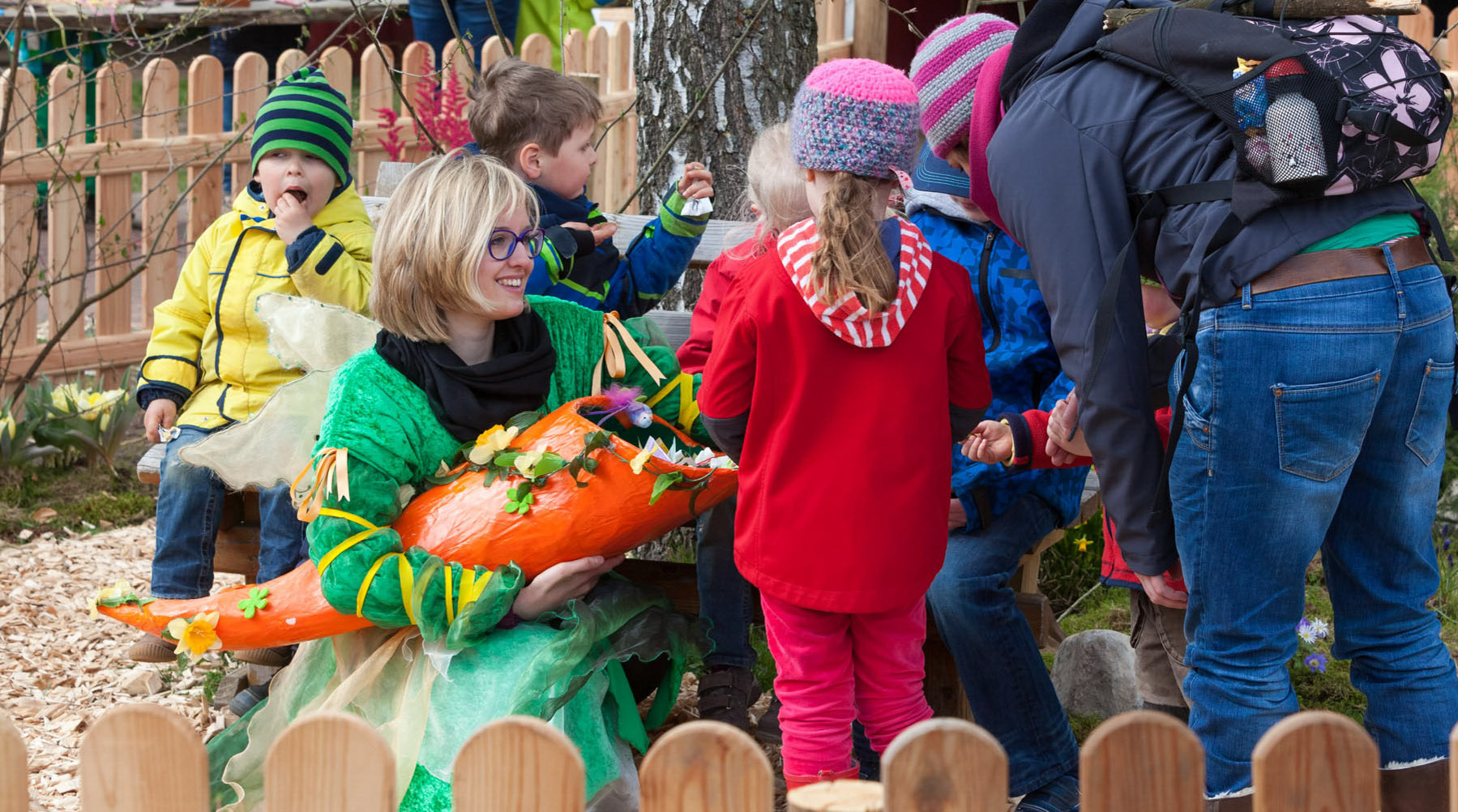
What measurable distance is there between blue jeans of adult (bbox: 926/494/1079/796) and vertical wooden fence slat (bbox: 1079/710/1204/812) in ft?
3.90

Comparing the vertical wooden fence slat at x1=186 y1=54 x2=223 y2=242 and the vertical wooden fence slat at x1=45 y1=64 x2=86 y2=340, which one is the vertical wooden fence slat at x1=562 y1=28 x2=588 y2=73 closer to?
the vertical wooden fence slat at x1=186 y1=54 x2=223 y2=242

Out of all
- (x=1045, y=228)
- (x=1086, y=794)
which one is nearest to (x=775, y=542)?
(x=1045, y=228)

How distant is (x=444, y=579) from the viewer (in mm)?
2555

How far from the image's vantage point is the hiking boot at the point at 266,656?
317cm

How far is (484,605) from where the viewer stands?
A: 2.56 metres

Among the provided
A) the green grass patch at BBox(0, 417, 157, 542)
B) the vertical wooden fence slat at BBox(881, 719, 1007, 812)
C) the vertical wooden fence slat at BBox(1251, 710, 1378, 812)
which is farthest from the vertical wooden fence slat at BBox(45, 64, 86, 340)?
the vertical wooden fence slat at BBox(1251, 710, 1378, 812)

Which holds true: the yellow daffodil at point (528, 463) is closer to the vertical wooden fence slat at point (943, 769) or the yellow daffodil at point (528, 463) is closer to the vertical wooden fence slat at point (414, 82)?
the vertical wooden fence slat at point (943, 769)

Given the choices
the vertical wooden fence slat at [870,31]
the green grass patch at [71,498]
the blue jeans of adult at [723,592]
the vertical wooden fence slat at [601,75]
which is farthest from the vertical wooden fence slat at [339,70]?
the blue jeans of adult at [723,592]

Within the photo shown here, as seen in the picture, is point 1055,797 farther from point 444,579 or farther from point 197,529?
Result: point 197,529

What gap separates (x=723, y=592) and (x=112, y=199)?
4609 millimetres

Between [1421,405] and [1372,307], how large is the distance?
0.21 meters

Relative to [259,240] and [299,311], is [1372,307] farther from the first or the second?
[259,240]

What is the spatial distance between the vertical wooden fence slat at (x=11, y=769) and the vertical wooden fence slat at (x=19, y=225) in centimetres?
463

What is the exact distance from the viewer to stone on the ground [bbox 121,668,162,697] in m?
3.79
